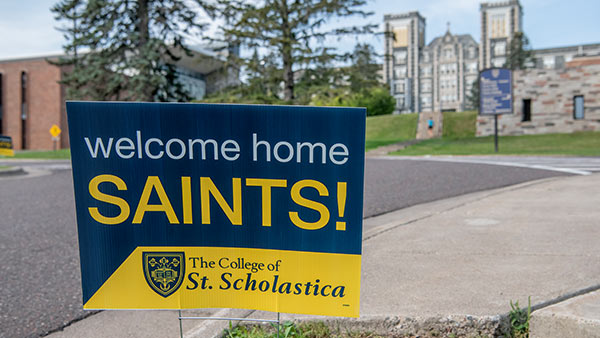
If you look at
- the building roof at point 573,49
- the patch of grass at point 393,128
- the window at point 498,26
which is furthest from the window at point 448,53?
the patch of grass at point 393,128

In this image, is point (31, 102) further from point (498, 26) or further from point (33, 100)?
point (498, 26)

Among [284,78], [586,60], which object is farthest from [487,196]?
[586,60]

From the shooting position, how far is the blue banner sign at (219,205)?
2.24 metres

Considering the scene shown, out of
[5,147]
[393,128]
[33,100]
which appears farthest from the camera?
[33,100]

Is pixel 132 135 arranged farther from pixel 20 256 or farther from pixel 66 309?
pixel 20 256

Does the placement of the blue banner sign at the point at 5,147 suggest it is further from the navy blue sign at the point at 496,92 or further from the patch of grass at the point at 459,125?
the patch of grass at the point at 459,125

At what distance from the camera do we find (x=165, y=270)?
2.35m

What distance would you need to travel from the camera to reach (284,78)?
25875 mm

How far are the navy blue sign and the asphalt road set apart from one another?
455 inches

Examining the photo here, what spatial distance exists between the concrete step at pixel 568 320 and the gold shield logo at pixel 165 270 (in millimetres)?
1851

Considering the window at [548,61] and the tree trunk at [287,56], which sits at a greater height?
the window at [548,61]

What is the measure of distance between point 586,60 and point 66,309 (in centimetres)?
8413

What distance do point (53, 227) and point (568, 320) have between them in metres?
6.01

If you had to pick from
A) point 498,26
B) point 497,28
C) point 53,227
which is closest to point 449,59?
point 497,28
